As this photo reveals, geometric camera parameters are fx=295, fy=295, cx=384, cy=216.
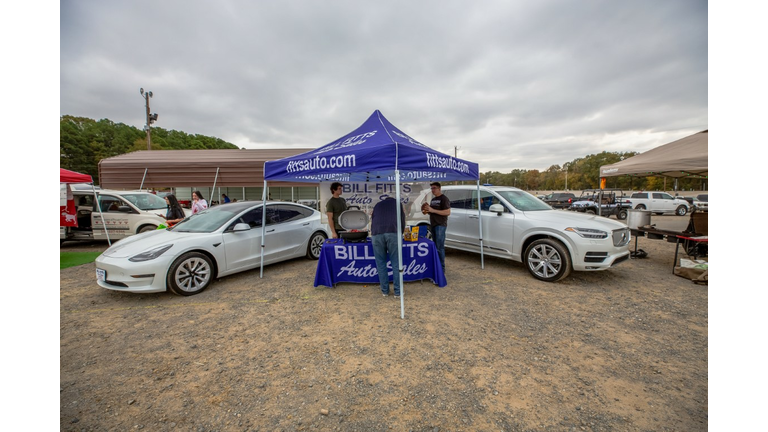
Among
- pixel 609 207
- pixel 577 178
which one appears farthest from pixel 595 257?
pixel 577 178

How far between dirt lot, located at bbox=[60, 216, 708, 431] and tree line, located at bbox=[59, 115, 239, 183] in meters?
48.7

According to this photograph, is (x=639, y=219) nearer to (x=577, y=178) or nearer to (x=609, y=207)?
(x=609, y=207)

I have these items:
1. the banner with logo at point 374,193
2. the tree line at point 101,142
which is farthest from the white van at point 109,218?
the tree line at point 101,142

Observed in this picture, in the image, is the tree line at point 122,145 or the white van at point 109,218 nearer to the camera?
the white van at point 109,218

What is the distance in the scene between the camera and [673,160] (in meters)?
5.62

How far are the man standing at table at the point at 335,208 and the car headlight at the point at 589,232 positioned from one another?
13.2 ft

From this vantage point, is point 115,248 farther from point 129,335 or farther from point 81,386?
point 81,386

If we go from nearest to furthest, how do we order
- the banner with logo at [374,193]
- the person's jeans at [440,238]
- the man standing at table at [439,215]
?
the man standing at table at [439,215] < the person's jeans at [440,238] < the banner with logo at [374,193]

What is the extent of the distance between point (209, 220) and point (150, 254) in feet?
3.74

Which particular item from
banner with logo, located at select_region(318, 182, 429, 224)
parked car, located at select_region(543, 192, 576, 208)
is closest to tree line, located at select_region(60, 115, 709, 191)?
parked car, located at select_region(543, 192, 576, 208)

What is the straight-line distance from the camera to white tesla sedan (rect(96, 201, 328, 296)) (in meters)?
4.17

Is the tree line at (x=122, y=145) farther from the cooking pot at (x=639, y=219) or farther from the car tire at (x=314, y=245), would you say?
the car tire at (x=314, y=245)

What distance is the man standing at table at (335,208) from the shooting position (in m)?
5.57

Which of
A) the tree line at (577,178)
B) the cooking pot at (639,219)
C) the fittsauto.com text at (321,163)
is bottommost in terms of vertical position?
the cooking pot at (639,219)
